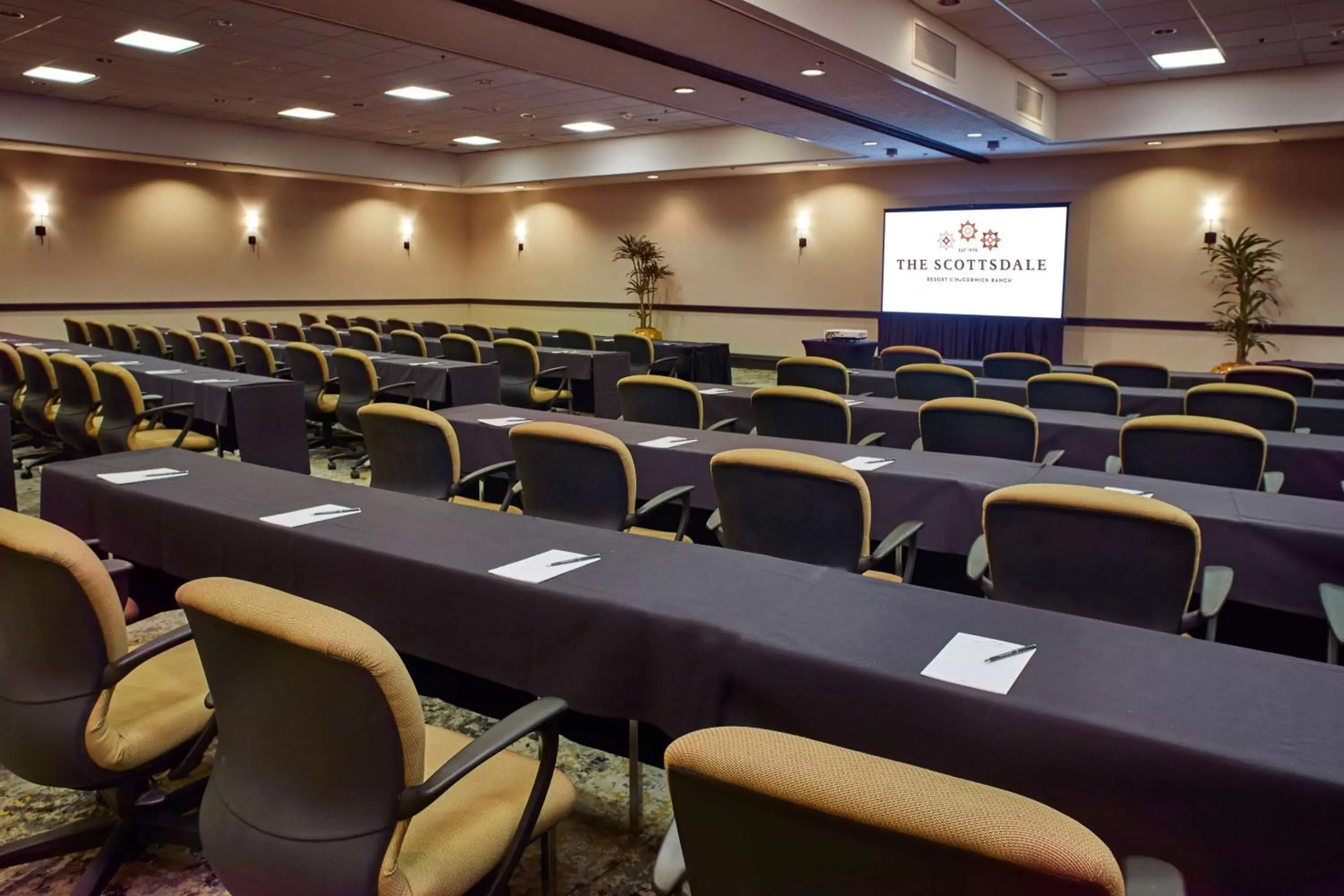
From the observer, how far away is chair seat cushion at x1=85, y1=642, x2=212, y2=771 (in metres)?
2.01

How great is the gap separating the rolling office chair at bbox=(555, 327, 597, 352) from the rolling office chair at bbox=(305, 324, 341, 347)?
8.27 ft

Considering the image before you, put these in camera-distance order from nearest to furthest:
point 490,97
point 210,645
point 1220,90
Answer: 1. point 210,645
2. point 1220,90
3. point 490,97

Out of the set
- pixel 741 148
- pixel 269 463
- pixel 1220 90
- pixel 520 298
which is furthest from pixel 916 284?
pixel 269 463

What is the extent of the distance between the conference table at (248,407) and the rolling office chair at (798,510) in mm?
4102

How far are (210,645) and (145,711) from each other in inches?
31.1

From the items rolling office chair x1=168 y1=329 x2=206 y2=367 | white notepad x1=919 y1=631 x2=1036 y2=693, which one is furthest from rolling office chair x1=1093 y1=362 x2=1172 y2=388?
rolling office chair x1=168 y1=329 x2=206 y2=367

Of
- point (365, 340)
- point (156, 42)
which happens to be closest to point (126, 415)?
point (365, 340)

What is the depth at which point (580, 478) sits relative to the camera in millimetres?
3549

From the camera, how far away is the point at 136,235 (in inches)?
524

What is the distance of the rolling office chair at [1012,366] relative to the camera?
24.8ft

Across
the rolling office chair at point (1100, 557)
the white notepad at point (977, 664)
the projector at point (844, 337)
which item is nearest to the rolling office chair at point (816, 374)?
the rolling office chair at point (1100, 557)

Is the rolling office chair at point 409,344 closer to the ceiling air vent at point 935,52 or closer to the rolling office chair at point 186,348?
the rolling office chair at point 186,348

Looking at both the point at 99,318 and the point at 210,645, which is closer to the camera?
the point at 210,645

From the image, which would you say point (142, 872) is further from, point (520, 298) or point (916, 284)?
point (520, 298)
